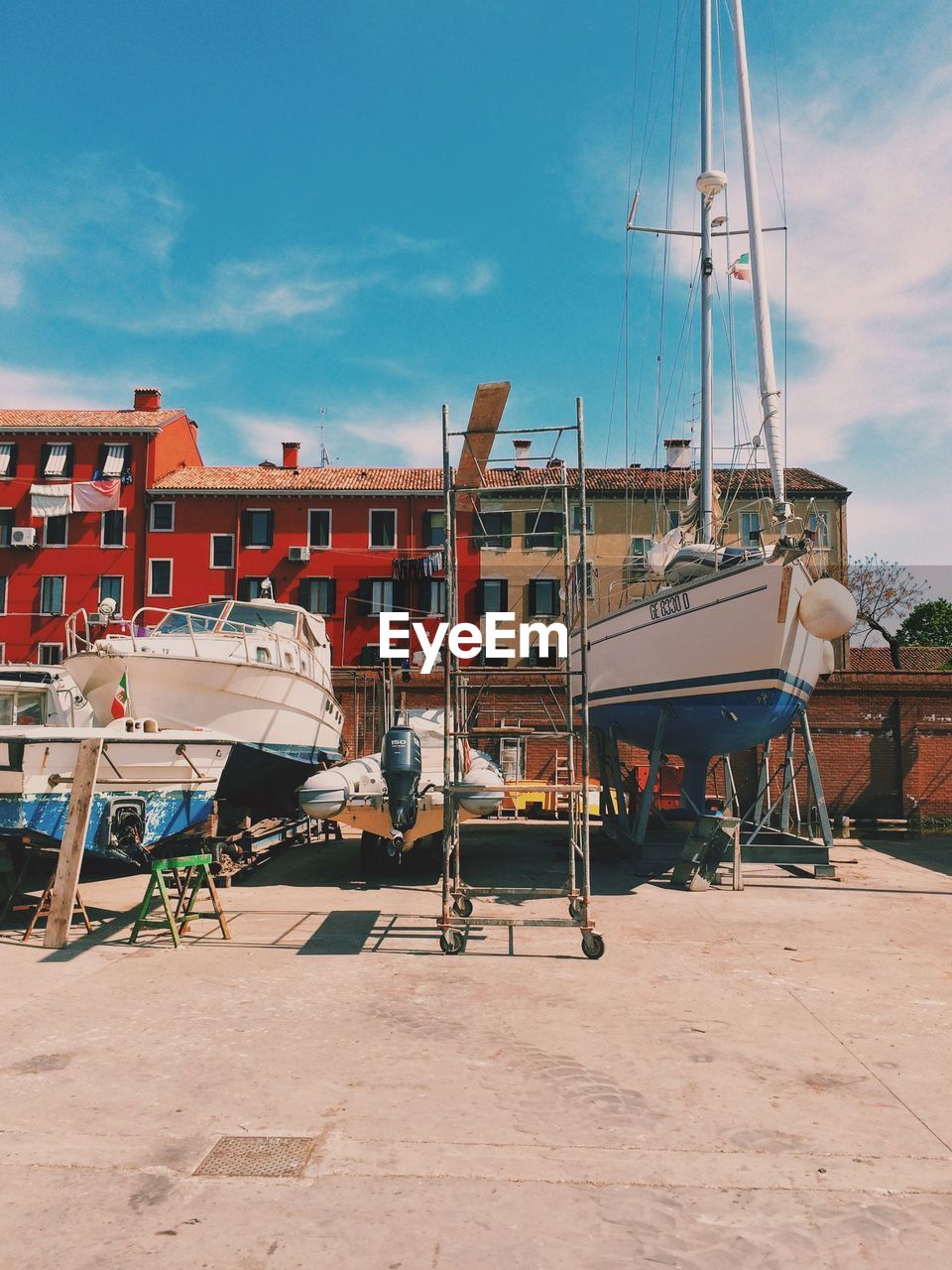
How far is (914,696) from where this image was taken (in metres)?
22.9

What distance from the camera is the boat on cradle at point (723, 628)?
12.3 meters

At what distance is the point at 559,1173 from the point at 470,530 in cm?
3059

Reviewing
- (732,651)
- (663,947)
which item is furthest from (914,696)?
(663,947)

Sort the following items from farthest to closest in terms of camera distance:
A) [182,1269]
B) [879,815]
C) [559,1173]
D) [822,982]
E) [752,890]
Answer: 1. [879,815]
2. [752,890]
3. [822,982]
4. [559,1173]
5. [182,1269]

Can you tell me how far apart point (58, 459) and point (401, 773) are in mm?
31231

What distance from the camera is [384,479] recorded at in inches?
1468

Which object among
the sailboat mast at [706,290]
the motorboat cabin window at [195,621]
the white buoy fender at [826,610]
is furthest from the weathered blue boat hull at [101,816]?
the sailboat mast at [706,290]

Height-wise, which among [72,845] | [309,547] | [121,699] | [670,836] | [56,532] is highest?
[56,532]

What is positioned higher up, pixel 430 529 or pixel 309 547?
pixel 430 529

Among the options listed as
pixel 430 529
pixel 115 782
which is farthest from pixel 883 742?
pixel 115 782

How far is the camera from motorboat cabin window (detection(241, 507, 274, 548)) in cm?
3594

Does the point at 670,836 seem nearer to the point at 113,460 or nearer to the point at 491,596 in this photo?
the point at 491,596

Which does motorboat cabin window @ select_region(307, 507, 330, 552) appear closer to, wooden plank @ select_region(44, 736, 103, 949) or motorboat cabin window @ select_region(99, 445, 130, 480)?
motorboat cabin window @ select_region(99, 445, 130, 480)

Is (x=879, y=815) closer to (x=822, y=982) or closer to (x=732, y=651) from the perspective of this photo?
(x=732, y=651)
